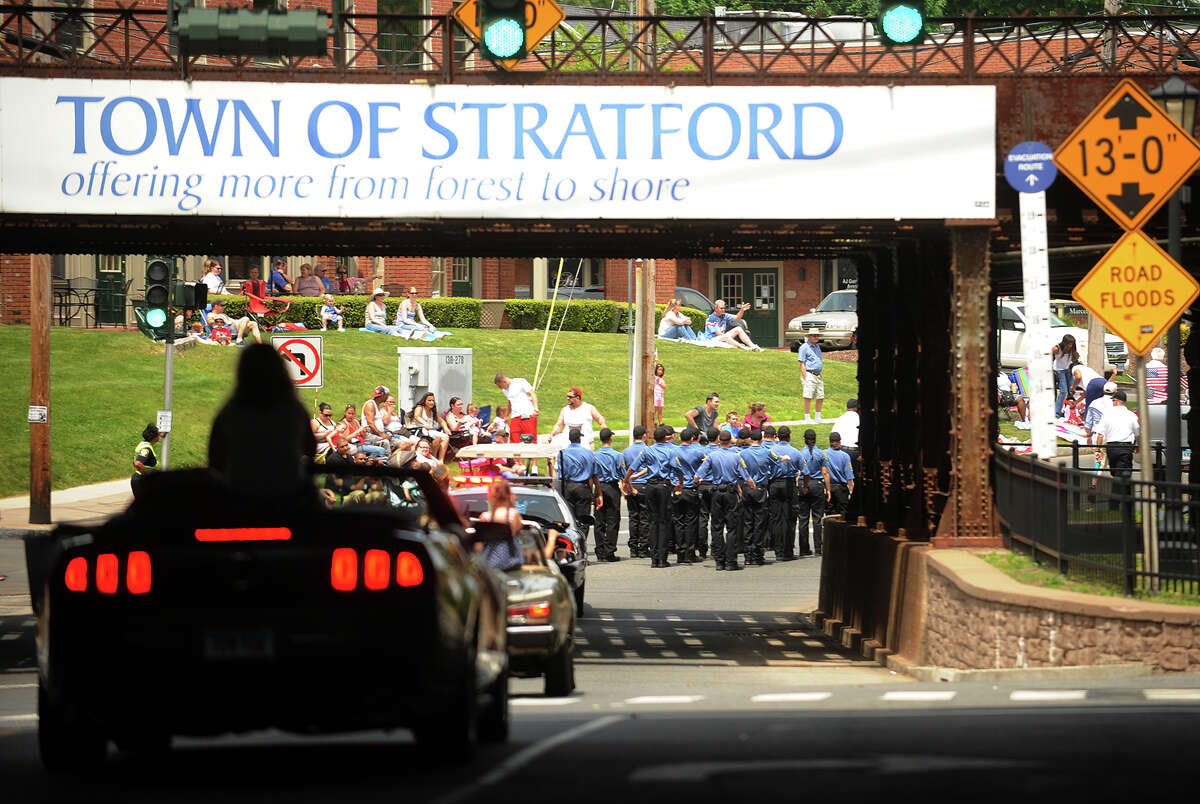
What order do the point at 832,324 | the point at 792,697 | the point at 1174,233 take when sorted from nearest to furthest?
the point at 792,697 → the point at 1174,233 → the point at 832,324

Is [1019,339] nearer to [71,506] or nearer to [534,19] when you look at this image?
[71,506]

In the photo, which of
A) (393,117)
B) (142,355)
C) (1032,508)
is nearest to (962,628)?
(1032,508)

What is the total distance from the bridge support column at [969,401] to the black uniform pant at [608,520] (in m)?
9.73

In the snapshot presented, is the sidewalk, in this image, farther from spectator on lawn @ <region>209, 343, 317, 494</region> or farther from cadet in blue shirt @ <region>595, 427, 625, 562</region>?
spectator on lawn @ <region>209, 343, 317, 494</region>

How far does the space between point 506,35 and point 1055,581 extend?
5.96 metres

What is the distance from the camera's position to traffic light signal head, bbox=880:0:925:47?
12023 mm

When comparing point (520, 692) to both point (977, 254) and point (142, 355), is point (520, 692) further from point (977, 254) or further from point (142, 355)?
point (142, 355)

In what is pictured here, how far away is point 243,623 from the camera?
6.61m

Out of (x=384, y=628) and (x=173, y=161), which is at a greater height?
(x=173, y=161)

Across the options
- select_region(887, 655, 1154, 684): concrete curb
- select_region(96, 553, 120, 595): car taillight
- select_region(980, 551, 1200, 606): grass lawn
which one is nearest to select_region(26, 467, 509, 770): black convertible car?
select_region(96, 553, 120, 595): car taillight

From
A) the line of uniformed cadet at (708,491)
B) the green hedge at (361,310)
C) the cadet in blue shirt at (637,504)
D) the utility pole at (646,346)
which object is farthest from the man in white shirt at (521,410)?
the green hedge at (361,310)

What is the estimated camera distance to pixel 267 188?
15602 mm

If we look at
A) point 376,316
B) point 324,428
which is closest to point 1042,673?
point 324,428

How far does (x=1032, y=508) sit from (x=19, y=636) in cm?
977
